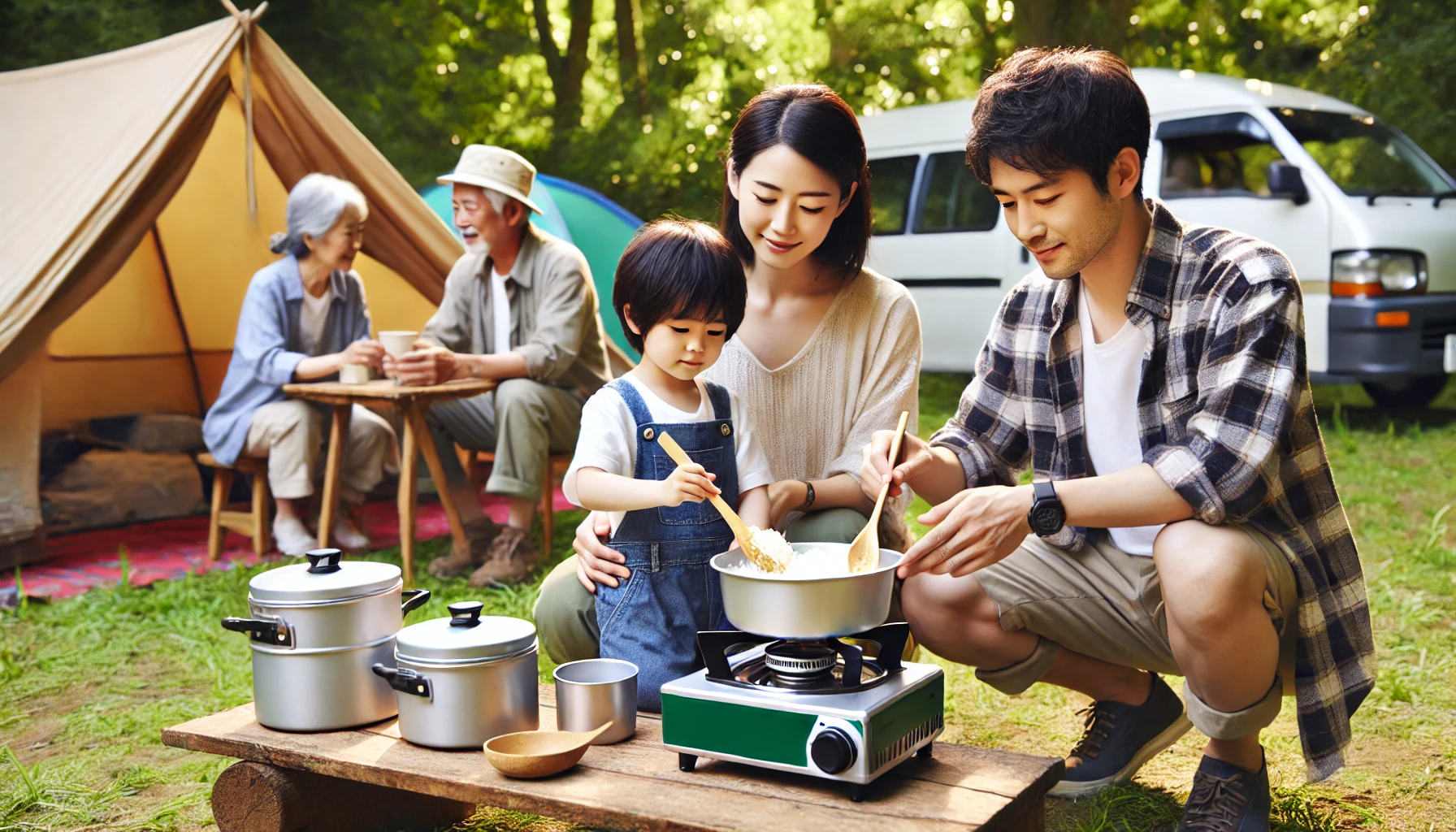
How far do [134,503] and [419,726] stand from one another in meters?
3.89

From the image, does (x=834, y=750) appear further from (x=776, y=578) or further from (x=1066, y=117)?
(x=1066, y=117)

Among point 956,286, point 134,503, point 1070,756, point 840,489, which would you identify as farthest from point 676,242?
point 956,286

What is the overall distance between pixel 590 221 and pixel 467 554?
9.00 feet

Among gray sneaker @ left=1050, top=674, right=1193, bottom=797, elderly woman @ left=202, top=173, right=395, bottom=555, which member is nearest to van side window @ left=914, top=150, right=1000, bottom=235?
elderly woman @ left=202, top=173, right=395, bottom=555

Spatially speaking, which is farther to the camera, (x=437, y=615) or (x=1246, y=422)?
(x=437, y=615)

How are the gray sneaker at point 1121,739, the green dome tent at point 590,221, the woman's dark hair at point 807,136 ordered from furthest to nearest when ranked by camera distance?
1. the green dome tent at point 590,221
2. the gray sneaker at point 1121,739
3. the woman's dark hair at point 807,136

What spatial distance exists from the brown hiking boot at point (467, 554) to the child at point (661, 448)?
88.3 inches

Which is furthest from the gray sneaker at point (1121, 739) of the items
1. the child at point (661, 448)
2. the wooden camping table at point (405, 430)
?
the wooden camping table at point (405, 430)

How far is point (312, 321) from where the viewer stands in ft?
15.4

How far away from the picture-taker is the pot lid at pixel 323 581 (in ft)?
6.48

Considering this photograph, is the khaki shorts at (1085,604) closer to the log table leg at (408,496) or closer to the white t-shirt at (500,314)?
the log table leg at (408,496)

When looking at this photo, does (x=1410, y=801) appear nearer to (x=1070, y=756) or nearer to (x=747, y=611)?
(x=1070, y=756)

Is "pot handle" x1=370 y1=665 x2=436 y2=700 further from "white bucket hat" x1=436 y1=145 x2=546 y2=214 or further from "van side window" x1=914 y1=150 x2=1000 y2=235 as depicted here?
"van side window" x1=914 y1=150 x2=1000 y2=235

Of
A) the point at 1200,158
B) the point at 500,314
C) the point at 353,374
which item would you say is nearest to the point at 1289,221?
the point at 1200,158
